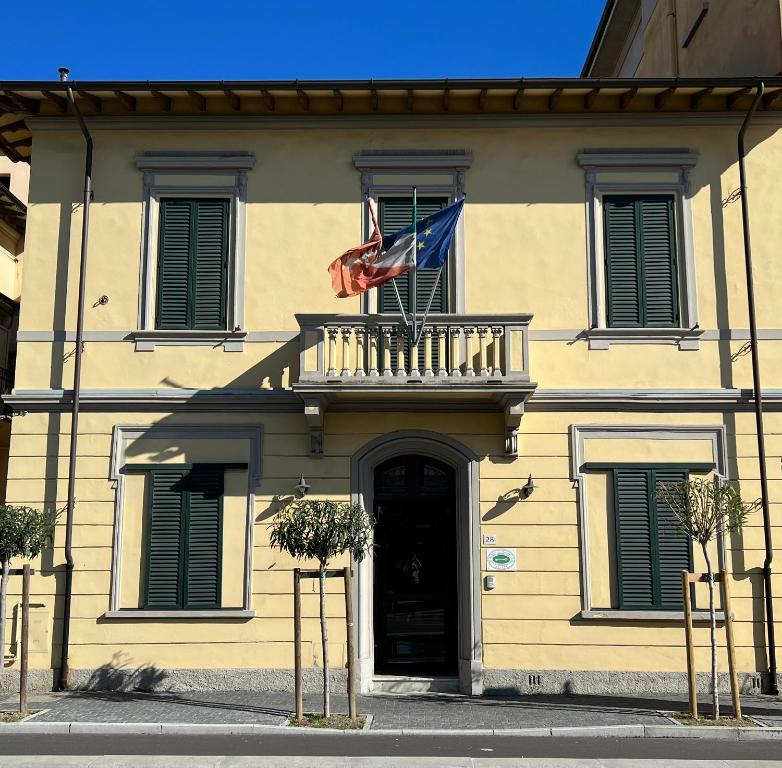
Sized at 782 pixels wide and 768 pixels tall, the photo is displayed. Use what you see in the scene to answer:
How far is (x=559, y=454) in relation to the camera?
13.7m

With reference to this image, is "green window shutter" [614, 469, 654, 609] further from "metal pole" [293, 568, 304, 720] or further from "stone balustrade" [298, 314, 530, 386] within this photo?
"metal pole" [293, 568, 304, 720]

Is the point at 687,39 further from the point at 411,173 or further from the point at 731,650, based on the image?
the point at 731,650

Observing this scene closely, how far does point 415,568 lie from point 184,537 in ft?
11.5

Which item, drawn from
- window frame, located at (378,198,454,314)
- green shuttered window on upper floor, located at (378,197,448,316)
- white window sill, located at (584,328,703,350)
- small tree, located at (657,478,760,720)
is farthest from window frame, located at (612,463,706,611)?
green shuttered window on upper floor, located at (378,197,448,316)

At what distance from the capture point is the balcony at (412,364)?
12.9 meters

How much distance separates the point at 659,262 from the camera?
14242 millimetres

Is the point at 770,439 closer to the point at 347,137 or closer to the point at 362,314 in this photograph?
the point at 362,314

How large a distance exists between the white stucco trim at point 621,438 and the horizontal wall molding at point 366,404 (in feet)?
0.94

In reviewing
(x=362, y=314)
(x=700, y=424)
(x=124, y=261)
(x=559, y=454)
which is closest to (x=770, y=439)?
(x=700, y=424)

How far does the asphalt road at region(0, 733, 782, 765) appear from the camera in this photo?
9656mm

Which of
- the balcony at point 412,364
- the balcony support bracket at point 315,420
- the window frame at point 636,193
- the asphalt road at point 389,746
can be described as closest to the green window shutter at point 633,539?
the balcony at point 412,364

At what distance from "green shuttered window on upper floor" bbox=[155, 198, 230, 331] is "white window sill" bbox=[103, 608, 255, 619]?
13.8ft

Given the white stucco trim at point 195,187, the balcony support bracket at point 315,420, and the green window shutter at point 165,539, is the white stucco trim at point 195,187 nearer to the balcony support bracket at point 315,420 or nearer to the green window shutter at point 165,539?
the balcony support bracket at point 315,420

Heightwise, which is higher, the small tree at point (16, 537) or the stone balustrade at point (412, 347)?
the stone balustrade at point (412, 347)
